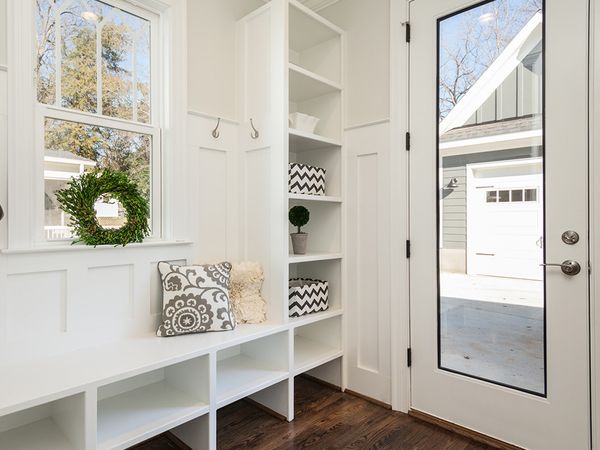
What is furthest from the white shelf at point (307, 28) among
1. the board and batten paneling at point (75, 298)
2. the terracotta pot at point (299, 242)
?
the board and batten paneling at point (75, 298)

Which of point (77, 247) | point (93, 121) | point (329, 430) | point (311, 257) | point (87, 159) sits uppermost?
point (93, 121)

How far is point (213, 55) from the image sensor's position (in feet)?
7.61

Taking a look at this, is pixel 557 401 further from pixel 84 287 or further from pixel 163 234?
pixel 84 287

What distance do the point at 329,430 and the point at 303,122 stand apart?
1838 millimetres

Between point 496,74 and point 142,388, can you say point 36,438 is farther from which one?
point 496,74

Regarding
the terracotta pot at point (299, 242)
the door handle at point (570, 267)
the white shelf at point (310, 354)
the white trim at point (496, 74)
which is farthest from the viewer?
the terracotta pot at point (299, 242)

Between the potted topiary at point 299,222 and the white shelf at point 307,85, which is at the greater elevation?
the white shelf at point 307,85

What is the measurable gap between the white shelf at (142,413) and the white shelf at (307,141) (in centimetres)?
156

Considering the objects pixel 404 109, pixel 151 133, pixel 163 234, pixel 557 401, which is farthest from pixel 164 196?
pixel 557 401

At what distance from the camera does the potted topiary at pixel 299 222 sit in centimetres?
238

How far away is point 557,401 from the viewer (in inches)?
69.7

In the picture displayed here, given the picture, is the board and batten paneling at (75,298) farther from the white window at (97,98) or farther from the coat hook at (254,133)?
the coat hook at (254,133)

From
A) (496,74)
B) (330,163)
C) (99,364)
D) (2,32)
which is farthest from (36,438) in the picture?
(496,74)

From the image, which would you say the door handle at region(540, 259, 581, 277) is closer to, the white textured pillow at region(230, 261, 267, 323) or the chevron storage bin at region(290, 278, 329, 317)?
the chevron storage bin at region(290, 278, 329, 317)
